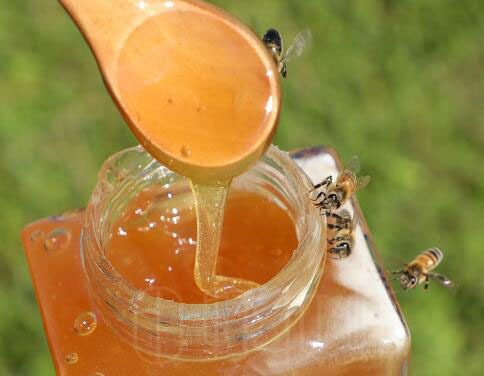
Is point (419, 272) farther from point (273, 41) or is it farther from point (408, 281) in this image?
point (273, 41)

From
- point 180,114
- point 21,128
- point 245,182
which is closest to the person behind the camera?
point 180,114

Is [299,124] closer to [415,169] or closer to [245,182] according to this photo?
[415,169]

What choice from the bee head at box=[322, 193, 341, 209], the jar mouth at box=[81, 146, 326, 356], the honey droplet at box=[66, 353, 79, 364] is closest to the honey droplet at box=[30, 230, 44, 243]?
the jar mouth at box=[81, 146, 326, 356]

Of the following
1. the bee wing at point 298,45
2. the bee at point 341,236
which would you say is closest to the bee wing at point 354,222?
the bee at point 341,236

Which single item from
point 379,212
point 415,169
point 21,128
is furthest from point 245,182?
point 21,128

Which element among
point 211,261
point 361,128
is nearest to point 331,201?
point 211,261

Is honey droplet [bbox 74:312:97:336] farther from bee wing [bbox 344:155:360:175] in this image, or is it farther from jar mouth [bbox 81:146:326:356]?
bee wing [bbox 344:155:360:175]

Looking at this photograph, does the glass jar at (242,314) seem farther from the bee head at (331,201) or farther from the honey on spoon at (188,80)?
the honey on spoon at (188,80)
